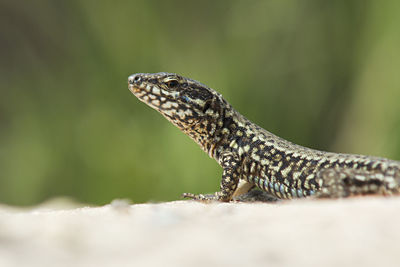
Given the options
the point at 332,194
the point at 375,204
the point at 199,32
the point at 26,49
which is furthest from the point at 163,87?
the point at 26,49

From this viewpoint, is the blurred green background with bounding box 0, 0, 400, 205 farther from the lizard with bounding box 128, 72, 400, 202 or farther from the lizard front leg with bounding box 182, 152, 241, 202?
the lizard front leg with bounding box 182, 152, 241, 202

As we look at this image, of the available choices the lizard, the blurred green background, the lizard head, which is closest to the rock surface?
A: the lizard

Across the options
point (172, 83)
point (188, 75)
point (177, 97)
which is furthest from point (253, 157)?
point (188, 75)

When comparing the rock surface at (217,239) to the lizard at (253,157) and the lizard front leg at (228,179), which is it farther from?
the lizard front leg at (228,179)

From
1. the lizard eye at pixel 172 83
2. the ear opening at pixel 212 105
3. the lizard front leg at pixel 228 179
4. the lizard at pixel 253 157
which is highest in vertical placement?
the lizard eye at pixel 172 83

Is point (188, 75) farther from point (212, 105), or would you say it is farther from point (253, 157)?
point (253, 157)

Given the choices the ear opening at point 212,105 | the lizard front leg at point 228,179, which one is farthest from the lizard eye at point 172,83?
the lizard front leg at point 228,179

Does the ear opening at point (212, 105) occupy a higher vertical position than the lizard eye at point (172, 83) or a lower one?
lower

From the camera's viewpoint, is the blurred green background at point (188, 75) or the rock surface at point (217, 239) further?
the blurred green background at point (188, 75)
